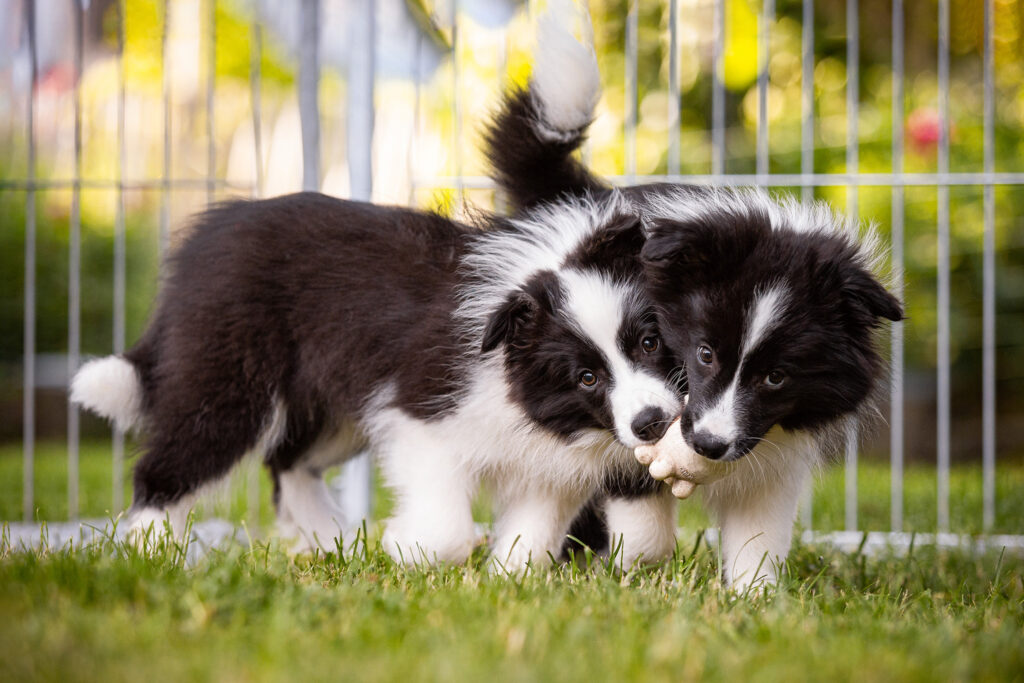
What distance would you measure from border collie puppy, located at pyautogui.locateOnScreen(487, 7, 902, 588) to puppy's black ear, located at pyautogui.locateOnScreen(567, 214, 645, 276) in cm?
6

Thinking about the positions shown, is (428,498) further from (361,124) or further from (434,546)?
(361,124)

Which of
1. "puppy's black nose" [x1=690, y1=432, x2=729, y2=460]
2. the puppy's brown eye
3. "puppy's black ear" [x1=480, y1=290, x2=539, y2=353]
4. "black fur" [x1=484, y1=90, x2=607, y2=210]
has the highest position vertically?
"black fur" [x1=484, y1=90, x2=607, y2=210]

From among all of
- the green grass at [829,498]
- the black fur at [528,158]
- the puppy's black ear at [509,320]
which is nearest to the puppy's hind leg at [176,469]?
the green grass at [829,498]

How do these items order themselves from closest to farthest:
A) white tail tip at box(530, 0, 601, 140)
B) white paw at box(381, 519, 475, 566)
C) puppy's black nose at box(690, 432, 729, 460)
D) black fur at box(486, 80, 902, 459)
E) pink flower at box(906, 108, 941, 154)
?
1. puppy's black nose at box(690, 432, 729, 460)
2. black fur at box(486, 80, 902, 459)
3. white paw at box(381, 519, 475, 566)
4. white tail tip at box(530, 0, 601, 140)
5. pink flower at box(906, 108, 941, 154)

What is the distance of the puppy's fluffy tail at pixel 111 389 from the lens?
3500mm

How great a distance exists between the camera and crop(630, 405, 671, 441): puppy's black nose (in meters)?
2.76

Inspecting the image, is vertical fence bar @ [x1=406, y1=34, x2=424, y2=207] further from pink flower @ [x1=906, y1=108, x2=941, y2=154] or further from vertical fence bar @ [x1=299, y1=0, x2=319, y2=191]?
pink flower @ [x1=906, y1=108, x2=941, y2=154]

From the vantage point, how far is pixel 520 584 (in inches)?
102

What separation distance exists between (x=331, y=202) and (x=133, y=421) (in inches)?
40.9

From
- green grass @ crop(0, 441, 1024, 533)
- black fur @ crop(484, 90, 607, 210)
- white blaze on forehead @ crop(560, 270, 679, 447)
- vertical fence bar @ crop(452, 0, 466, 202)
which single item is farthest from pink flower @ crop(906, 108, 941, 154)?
white blaze on forehead @ crop(560, 270, 679, 447)

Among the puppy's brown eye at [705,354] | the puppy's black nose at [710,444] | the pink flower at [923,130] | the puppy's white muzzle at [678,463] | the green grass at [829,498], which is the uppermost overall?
the pink flower at [923,130]

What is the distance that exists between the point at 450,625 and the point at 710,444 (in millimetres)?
835

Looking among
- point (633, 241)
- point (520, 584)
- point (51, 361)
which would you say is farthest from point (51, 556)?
point (51, 361)

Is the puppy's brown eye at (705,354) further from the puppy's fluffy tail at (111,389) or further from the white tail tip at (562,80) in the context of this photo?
the puppy's fluffy tail at (111,389)
